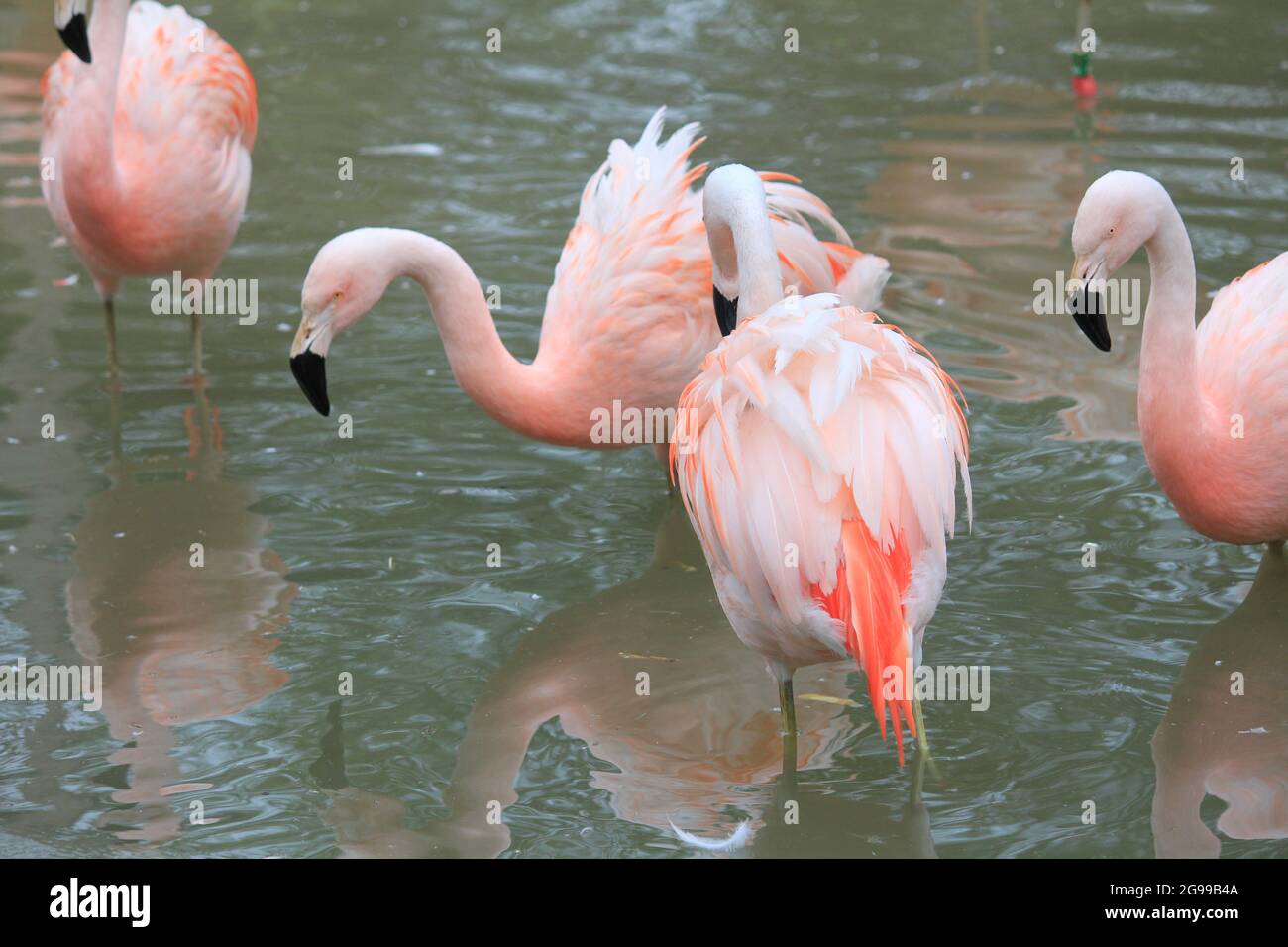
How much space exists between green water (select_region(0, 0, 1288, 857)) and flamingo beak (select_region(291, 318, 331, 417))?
65 cm

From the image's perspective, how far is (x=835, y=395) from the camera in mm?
3273

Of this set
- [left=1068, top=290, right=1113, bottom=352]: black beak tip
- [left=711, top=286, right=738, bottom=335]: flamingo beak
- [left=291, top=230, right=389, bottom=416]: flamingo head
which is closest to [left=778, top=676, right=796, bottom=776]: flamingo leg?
[left=711, top=286, right=738, bottom=335]: flamingo beak

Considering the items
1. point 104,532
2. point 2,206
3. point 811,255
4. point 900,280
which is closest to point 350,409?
point 104,532

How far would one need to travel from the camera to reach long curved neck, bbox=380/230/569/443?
4.33 m

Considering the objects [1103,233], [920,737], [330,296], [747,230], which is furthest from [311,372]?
[1103,233]

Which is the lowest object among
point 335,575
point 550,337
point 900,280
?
point 335,575

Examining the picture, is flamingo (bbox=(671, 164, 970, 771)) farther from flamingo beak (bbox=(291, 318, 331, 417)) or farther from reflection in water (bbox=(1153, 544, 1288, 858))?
flamingo beak (bbox=(291, 318, 331, 417))

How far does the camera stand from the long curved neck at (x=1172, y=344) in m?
4.00

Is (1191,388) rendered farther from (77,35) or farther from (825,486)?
(77,35)

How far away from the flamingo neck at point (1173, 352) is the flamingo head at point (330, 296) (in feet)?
6.59

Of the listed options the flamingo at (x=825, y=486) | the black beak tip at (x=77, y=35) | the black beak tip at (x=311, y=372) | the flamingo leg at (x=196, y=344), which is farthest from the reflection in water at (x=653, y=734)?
the black beak tip at (x=77, y=35)

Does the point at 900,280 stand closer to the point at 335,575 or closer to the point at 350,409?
the point at 350,409

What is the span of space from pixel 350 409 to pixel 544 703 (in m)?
A: 1.90

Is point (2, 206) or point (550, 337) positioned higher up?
point (2, 206)
